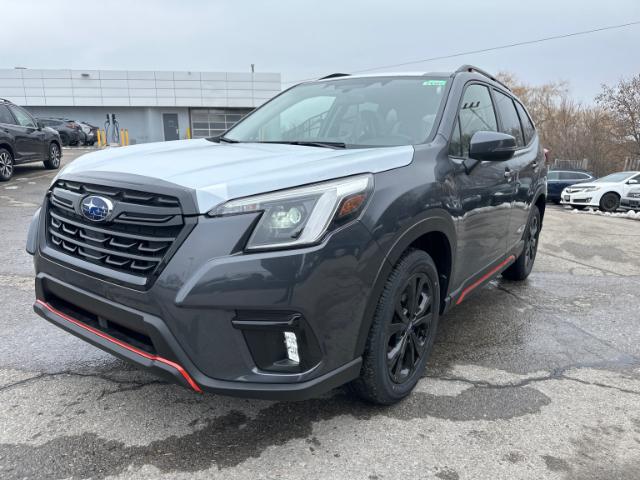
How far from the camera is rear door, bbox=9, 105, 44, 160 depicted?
12.0 meters

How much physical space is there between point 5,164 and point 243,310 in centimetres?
1196

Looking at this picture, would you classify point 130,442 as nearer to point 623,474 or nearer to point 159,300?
point 159,300

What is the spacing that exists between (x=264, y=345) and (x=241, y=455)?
0.60 meters

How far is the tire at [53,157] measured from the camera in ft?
44.6

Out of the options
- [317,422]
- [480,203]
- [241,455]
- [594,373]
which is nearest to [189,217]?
[241,455]

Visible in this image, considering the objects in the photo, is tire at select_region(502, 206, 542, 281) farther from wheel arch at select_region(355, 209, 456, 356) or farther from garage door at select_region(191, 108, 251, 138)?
garage door at select_region(191, 108, 251, 138)

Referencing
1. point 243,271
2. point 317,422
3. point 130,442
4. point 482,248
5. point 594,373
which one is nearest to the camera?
point 243,271

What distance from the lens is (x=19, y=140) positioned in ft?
38.9

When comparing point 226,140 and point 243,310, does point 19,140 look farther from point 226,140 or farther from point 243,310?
point 243,310

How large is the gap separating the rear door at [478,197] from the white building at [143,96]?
39.1 m

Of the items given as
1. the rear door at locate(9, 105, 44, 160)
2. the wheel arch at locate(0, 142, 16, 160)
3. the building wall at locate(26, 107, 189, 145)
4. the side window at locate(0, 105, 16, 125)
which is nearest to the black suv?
the wheel arch at locate(0, 142, 16, 160)

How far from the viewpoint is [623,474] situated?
2264 millimetres

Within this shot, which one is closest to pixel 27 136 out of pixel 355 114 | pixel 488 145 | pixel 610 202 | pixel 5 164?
pixel 5 164

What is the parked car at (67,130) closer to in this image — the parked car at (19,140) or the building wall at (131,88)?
the building wall at (131,88)
